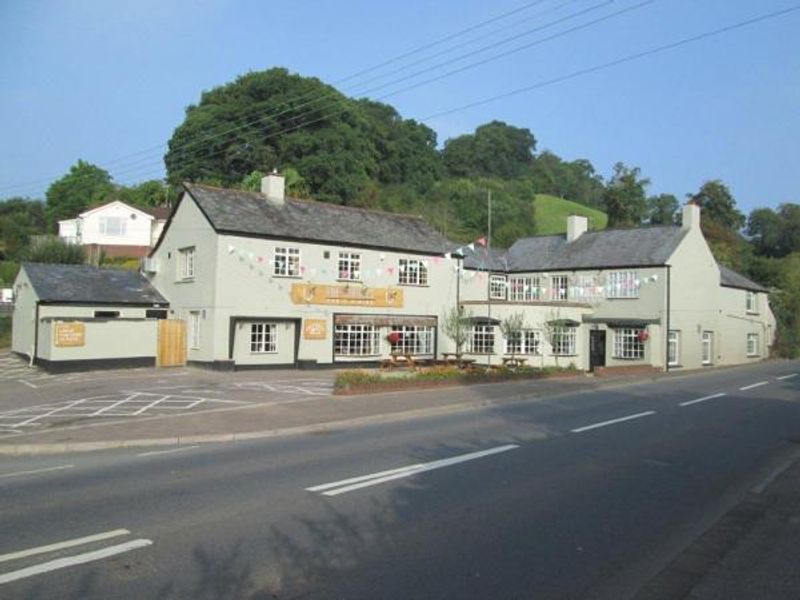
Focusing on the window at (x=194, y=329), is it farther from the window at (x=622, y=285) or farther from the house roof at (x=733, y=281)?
the house roof at (x=733, y=281)

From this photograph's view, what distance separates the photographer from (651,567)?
6164mm

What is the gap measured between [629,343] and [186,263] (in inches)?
921

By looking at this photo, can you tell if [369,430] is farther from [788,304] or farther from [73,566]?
[788,304]

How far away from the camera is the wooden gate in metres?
30.2

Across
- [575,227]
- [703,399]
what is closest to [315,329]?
[703,399]

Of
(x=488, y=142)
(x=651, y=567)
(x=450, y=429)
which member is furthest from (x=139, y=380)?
(x=488, y=142)

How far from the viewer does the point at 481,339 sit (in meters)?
38.2

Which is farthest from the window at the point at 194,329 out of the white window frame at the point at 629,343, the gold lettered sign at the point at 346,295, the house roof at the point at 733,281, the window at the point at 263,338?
the house roof at the point at 733,281

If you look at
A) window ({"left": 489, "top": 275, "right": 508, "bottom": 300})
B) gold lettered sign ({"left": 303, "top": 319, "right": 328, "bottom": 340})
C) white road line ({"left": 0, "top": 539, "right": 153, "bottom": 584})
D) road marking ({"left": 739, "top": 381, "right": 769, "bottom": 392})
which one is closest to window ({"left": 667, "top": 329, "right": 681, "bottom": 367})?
window ({"left": 489, "top": 275, "right": 508, "bottom": 300})

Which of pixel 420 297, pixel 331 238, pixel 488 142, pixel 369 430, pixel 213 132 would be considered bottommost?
pixel 369 430

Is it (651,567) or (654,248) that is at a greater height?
(654,248)

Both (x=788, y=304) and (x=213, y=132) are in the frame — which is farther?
(x=213, y=132)

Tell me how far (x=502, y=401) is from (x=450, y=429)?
5869 mm

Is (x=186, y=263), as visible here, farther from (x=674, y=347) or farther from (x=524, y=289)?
(x=674, y=347)
